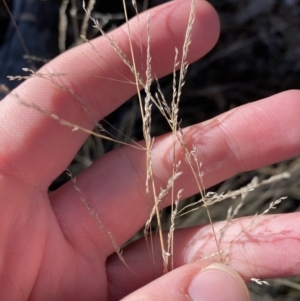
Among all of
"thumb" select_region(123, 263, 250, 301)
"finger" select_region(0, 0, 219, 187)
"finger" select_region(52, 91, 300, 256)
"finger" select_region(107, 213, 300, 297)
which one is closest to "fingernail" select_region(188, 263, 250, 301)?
"thumb" select_region(123, 263, 250, 301)

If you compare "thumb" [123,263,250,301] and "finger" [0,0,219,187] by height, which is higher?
"finger" [0,0,219,187]

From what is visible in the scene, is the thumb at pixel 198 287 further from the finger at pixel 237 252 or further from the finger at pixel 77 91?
the finger at pixel 77 91

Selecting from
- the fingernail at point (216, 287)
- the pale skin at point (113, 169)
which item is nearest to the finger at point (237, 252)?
the pale skin at point (113, 169)

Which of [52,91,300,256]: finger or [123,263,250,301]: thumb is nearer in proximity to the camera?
[123,263,250,301]: thumb

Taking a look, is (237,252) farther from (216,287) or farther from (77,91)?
(77,91)

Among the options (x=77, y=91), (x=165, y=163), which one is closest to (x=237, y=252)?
(x=165, y=163)

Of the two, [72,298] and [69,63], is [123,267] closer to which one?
[72,298]

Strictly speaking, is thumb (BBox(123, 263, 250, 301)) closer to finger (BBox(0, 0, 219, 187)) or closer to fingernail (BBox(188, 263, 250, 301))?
fingernail (BBox(188, 263, 250, 301))
